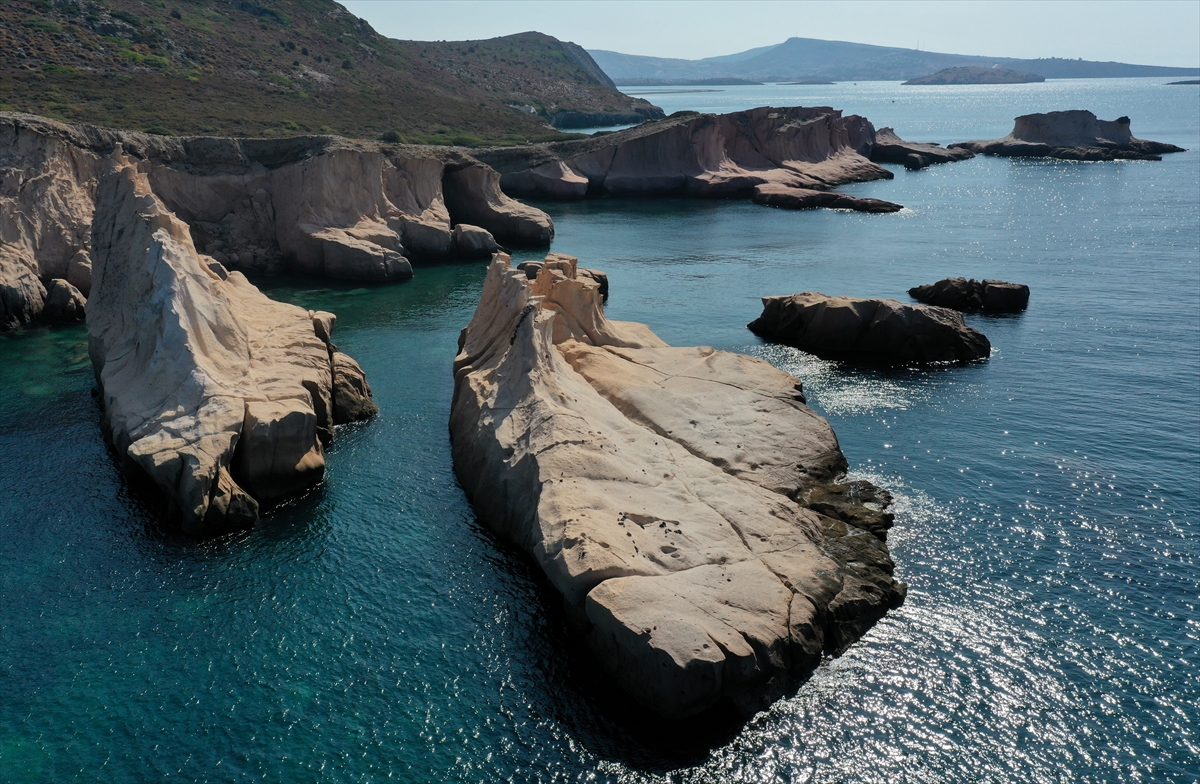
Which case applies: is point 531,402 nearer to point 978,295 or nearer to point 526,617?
point 526,617

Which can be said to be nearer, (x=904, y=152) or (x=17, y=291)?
(x=17, y=291)

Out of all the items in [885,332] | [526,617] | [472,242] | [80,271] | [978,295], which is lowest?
[526,617]

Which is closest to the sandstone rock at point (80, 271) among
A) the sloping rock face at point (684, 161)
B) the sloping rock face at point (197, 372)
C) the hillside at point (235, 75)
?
the sloping rock face at point (197, 372)

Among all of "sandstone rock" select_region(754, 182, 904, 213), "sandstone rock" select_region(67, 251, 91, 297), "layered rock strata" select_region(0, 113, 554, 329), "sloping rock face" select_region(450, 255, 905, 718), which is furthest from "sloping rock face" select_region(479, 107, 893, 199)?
"sloping rock face" select_region(450, 255, 905, 718)

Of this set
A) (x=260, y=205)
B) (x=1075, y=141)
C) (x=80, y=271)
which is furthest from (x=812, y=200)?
(x=80, y=271)

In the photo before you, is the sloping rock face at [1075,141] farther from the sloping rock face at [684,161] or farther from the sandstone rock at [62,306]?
the sandstone rock at [62,306]

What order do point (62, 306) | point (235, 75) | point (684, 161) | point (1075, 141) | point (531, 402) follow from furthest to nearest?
point (1075, 141) → point (235, 75) → point (684, 161) → point (62, 306) → point (531, 402)

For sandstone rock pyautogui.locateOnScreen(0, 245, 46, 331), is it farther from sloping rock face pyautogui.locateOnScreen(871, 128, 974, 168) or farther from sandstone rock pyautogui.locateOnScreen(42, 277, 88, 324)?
sloping rock face pyautogui.locateOnScreen(871, 128, 974, 168)

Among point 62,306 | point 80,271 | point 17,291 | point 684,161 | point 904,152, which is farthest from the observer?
point 904,152
